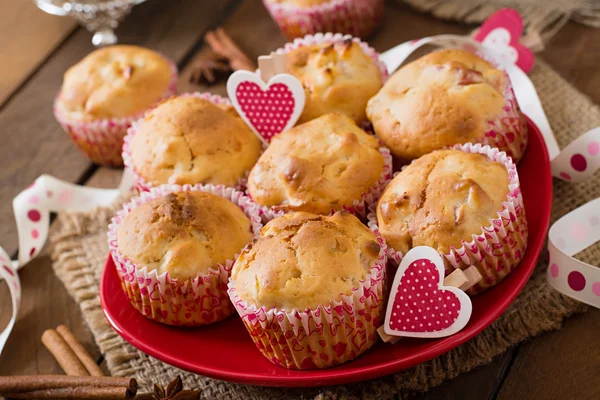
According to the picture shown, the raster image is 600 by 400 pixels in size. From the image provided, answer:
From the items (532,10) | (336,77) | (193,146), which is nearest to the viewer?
(193,146)

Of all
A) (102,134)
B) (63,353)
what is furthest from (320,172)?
(102,134)

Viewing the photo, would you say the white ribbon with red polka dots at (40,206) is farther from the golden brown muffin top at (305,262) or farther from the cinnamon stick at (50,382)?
the golden brown muffin top at (305,262)

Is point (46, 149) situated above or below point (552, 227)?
above

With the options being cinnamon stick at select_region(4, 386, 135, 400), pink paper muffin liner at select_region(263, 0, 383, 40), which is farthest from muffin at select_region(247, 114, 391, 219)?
pink paper muffin liner at select_region(263, 0, 383, 40)

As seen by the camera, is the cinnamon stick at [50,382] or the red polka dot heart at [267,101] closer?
the cinnamon stick at [50,382]

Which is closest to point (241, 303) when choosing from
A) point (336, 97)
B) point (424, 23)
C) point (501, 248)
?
point (501, 248)

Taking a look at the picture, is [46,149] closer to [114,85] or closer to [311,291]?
[114,85]

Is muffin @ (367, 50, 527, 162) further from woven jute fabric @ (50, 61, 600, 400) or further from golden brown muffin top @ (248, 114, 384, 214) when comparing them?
woven jute fabric @ (50, 61, 600, 400)

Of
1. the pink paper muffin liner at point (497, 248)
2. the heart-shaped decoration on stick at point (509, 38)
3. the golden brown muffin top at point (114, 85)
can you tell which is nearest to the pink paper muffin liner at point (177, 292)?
the pink paper muffin liner at point (497, 248)
